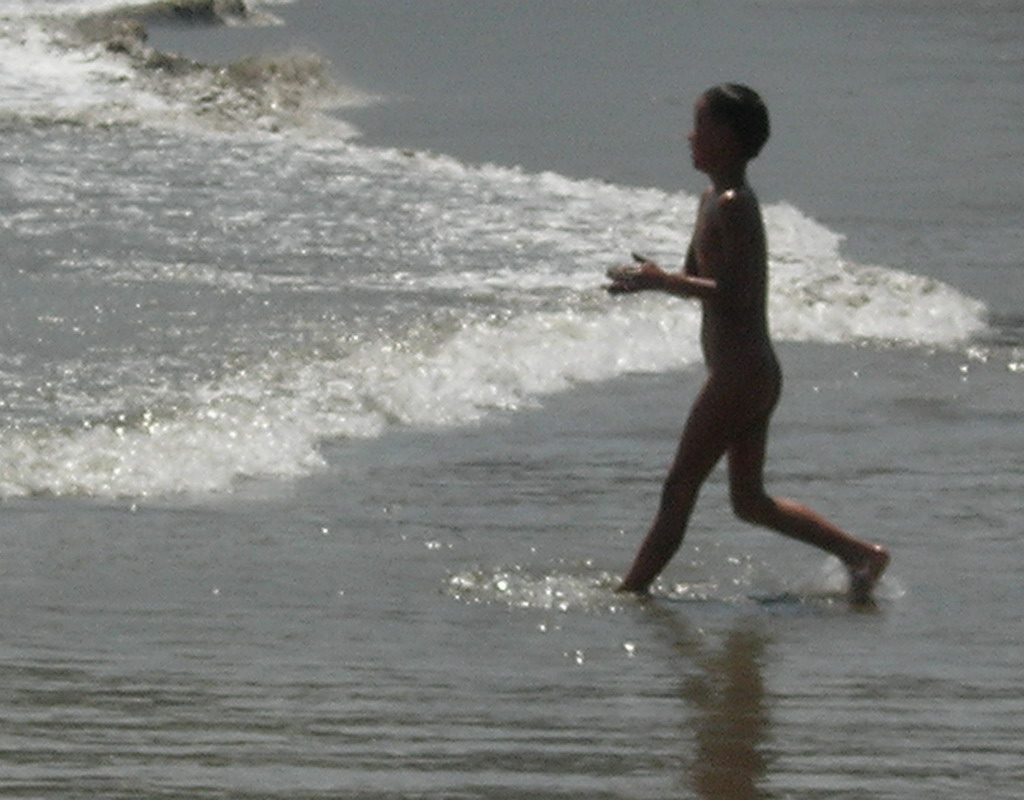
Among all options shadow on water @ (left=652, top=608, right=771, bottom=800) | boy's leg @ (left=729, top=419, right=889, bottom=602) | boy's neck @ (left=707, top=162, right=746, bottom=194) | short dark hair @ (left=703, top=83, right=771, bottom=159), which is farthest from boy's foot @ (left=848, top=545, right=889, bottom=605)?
short dark hair @ (left=703, top=83, right=771, bottom=159)

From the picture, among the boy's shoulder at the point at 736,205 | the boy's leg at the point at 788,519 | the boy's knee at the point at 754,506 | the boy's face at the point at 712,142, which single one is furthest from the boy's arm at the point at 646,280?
the boy's knee at the point at 754,506

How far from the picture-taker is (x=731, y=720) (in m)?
6.12

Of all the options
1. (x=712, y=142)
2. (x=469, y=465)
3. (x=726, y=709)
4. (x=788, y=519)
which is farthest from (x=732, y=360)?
(x=469, y=465)

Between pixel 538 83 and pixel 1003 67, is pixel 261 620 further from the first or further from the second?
pixel 1003 67

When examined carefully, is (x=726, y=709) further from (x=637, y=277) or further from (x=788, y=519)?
→ (x=788, y=519)

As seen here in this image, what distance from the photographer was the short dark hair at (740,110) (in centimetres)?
709

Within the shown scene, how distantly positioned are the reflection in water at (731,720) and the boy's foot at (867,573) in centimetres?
53

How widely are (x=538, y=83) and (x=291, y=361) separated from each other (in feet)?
48.2

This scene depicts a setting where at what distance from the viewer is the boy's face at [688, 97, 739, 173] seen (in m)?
7.14

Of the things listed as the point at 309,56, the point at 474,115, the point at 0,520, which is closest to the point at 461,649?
the point at 0,520

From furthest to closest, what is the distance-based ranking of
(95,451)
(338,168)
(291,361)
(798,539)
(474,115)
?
(474,115) → (338,168) → (291,361) → (95,451) → (798,539)

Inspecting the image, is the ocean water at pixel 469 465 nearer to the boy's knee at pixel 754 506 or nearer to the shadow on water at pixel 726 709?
the shadow on water at pixel 726 709

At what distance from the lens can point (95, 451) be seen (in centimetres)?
931

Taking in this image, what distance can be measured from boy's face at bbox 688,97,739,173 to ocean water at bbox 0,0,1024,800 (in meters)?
1.28
